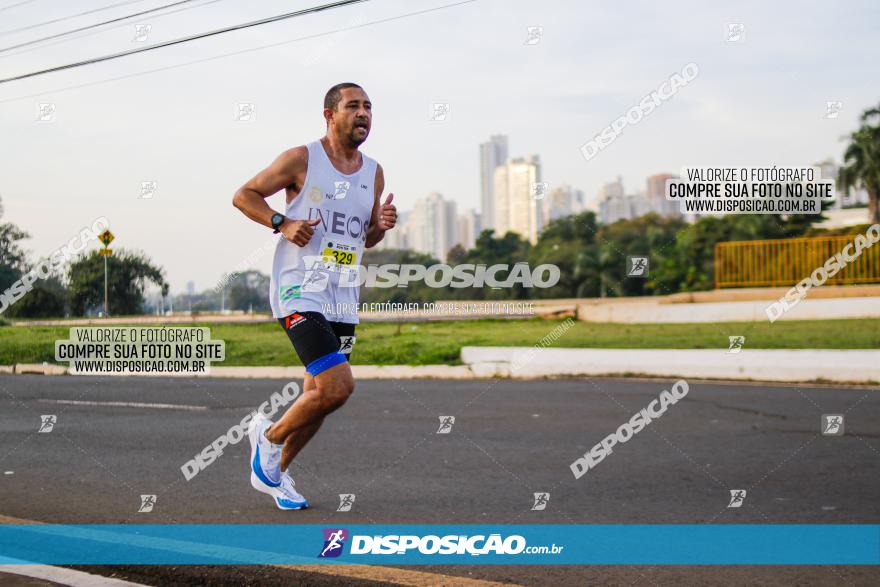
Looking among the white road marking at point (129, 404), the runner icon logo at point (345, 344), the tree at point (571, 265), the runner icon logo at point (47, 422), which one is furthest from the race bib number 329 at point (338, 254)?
the tree at point (571, 265)

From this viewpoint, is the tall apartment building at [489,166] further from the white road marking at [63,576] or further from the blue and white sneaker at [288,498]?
the white road marking at [63,576]

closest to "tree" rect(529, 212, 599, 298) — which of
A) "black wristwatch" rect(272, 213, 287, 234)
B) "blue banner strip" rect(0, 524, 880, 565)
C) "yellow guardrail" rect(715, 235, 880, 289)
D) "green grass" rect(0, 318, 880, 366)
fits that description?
"yellow guardrail" rect(715, 235, 880, 289)

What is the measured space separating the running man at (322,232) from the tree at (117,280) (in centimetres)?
735

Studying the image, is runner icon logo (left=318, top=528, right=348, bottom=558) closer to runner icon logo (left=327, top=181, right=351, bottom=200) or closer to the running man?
the running man

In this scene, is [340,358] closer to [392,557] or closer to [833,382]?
[392,557]

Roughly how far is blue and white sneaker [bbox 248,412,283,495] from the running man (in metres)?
0.03

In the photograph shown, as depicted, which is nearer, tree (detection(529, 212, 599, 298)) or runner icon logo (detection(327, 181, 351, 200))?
runner icon logo (detection(327, 181, 351, 200))

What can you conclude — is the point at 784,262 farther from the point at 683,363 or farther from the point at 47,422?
the point at 47,422

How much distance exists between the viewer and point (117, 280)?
1184cm

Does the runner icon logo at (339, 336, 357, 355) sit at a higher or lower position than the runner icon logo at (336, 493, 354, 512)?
higher

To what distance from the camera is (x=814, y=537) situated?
15.2 feet

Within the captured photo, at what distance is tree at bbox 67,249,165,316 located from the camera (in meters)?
11.8

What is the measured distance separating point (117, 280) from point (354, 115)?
26.5 ft

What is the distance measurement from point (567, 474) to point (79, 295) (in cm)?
793
